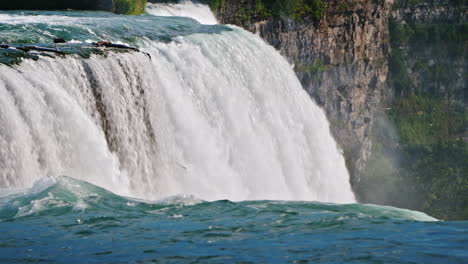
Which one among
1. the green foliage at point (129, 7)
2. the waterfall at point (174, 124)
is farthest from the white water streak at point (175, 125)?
the green foliage at point (129, 7)

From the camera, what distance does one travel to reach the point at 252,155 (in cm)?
1794

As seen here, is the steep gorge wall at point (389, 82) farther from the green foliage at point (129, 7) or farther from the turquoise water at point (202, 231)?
the turquoise water at point (202, 231)

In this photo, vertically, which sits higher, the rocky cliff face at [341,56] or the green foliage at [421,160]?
the rocky cliff face at [341,56]

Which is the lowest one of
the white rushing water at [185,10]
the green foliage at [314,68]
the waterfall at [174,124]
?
the green foliage at [314,68]

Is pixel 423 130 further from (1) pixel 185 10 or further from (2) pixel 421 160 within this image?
(1) pixel 185 10

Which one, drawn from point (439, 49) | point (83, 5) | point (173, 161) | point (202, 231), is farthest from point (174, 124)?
point (439, 49)

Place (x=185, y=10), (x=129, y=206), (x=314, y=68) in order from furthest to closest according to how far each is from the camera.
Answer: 1. (x=314, y=68)
2. (x=185, y=10)
3. (x=129, y=206)

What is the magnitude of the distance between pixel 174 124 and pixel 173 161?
3.37 feet

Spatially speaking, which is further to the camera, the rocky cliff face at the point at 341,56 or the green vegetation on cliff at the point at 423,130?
the green vegetation on cliff at the point at 423,130

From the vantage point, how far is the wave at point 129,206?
Result: 8.19m

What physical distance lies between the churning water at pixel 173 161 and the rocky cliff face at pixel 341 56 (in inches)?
494

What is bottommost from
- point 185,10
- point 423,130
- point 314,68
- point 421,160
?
point 421,160

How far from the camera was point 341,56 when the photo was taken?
39.9 m

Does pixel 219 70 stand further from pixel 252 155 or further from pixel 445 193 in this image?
pixel 445 193
